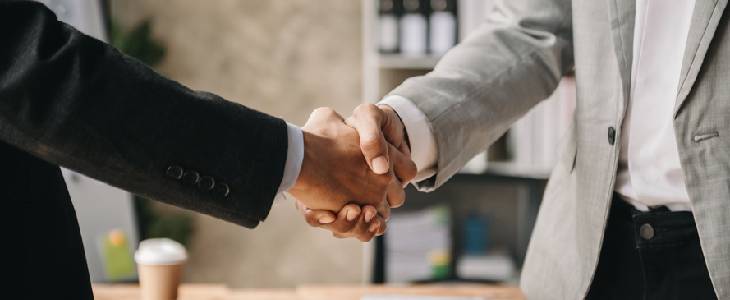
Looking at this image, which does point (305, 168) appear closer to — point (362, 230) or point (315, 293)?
point (362, 230)

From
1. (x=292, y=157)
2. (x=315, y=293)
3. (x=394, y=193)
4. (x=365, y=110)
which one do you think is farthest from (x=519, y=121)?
(x=292, y=157)

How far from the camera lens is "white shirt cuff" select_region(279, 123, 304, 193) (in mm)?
1465

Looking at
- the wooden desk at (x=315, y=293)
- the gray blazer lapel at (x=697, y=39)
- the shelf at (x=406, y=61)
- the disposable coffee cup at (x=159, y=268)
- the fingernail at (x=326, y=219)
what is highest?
the shelf at (x=406, y=61)

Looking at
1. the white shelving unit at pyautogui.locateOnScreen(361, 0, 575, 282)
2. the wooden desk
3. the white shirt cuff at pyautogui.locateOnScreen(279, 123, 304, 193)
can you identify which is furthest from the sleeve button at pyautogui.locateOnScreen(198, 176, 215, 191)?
the white shelving unit at pyautogui.locateOnScreen(361, 0, 575, 282)

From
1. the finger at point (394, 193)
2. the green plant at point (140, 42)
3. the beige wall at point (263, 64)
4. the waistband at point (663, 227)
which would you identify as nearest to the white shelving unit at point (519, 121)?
the beige wall at point (263, 64)

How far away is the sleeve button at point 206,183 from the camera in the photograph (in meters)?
1.29

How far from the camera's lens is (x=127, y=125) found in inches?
48.2

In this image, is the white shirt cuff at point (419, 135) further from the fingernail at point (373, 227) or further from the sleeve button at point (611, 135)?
the sleeve button at point (611, 135)

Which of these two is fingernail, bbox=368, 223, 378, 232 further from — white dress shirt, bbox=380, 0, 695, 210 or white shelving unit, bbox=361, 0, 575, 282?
white shelving unit, bbox=361, 0, 575, 282

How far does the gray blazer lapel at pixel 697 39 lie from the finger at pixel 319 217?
0.70 meters

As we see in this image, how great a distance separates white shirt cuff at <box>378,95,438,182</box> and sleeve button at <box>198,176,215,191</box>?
55cm

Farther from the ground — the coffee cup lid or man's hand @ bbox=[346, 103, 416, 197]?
man's hand @ bbox=[346, 103, 416, 197]

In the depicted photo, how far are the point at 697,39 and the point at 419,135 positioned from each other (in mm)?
575

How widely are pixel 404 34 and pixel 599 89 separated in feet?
7.30
